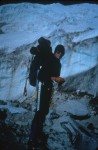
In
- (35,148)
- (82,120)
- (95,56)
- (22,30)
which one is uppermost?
(22,30)

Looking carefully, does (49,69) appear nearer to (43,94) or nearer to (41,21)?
(43,94)

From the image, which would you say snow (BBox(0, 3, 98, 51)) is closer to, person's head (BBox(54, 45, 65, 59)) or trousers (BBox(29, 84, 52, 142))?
person's head (BBox(54, 45, 65, 59))

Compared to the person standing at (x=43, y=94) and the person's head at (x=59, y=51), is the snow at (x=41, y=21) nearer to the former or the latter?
the person's head at (x=59, y=51)

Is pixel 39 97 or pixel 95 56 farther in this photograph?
pixel 95 56

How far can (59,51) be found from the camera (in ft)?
10.00

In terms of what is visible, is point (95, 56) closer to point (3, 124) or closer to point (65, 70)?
point (65, 70)

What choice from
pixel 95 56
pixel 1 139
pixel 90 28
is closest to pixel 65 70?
pixel 95 56

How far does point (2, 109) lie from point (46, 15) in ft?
4.55

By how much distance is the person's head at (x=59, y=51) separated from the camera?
303 cm

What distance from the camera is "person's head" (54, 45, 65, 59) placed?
3025 millimetres

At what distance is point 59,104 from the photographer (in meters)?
3.04

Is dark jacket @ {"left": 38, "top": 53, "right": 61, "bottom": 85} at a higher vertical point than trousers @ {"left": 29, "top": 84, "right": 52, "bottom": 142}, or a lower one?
higher

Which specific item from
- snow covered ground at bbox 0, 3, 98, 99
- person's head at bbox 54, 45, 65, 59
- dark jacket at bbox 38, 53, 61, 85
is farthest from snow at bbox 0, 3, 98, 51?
dark jacket at bbox 38, 53, 61, 85

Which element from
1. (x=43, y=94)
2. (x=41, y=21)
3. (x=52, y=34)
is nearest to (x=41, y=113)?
(x=43, y=94)
